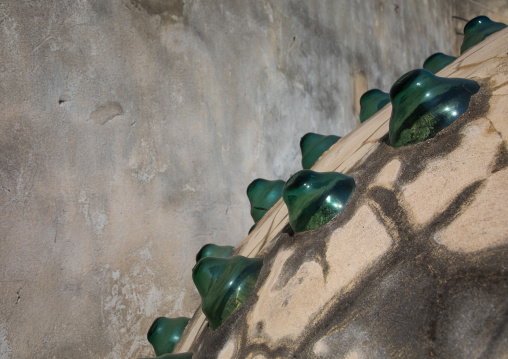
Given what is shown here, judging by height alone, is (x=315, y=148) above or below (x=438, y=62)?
below

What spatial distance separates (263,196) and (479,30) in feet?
2.81

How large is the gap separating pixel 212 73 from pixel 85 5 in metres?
0.72

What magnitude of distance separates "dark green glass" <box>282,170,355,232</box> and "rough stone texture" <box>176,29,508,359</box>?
17 mm

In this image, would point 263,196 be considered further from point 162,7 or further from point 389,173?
point 162,7

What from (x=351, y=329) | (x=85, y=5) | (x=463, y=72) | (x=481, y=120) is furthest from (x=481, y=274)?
(x=85, y=5)

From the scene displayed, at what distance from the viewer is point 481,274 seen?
618 mm

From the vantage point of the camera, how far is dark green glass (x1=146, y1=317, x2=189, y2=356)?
1430 millimetres

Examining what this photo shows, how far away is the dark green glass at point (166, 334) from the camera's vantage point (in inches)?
56.3

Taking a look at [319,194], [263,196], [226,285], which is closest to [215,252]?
[263,196]

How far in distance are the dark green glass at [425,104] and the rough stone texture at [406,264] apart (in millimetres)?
17

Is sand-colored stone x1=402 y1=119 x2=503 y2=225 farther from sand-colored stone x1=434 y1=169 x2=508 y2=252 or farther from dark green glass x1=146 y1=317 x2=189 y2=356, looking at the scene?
dark green glass x1=146 y1=317 x2=189 y2=356

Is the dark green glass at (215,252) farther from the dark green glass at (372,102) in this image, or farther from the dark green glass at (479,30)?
Answer: the dark green glass at (479,30)

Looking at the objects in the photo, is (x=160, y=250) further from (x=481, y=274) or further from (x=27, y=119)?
(x=481, y=274)

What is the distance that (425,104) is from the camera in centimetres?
88
